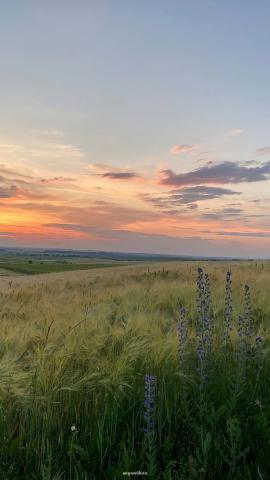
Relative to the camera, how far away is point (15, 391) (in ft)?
11.1

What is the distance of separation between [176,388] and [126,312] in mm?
3825

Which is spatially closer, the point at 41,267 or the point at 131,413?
the point at 131,413

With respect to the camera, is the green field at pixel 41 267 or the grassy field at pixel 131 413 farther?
the green field at pixel 41 267

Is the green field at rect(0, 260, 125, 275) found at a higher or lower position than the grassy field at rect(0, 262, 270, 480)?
lower

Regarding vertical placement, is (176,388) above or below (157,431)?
above

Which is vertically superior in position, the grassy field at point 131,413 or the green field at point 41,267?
the grassy field at point 131,413

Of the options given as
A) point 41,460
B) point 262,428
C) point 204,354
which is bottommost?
point 41,460

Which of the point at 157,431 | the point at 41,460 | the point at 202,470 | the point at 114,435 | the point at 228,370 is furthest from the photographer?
the point at 228,370

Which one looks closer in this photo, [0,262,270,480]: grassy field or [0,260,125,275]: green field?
[0,262,270,480]: grassy field

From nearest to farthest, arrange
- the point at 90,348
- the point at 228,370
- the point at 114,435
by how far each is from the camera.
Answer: the point at 114,435
the point at 228,370
the point at 90,348

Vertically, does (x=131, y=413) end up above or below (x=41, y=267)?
above

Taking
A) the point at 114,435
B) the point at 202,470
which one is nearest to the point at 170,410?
the point at 114,435

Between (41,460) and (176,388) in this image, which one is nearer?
(41,460)

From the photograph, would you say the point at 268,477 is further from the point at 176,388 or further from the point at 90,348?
the point at 90,348
